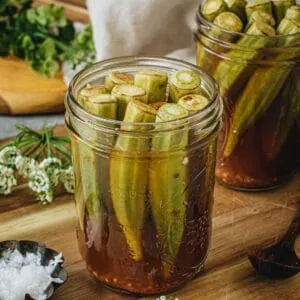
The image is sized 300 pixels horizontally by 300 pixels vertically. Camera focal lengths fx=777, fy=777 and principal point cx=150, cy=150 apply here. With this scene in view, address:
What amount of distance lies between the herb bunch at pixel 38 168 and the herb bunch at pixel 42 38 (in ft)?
0.97

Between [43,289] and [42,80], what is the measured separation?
59 cm

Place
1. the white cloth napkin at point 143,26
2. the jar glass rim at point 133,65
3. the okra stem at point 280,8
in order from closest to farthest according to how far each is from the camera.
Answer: the jar glass rim at point 133,65 < the okra stem at point 280,8 < the white cloth napkin at point 143,26

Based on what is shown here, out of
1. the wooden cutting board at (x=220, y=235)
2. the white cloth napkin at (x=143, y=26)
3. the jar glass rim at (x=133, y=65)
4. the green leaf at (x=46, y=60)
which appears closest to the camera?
the jar glass rim at (x=133, y=65)

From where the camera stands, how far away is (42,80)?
1.36 m

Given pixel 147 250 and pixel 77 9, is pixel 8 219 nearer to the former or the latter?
pixel 147 250

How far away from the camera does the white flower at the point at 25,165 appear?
3.40 feet

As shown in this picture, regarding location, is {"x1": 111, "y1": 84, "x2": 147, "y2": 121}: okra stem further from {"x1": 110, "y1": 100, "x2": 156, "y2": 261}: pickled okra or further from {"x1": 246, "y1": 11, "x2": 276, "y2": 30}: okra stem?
{"x1": 246, "y1": 11, "x2": 276, "y2": 30}: okra stem

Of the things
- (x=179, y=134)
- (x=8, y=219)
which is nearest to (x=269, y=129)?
(x=179, y=134)

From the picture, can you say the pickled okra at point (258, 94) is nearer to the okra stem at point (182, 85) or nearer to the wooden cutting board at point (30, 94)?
the okra stem at point (182, 85)

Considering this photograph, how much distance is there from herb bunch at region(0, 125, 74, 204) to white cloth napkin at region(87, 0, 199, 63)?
260mm

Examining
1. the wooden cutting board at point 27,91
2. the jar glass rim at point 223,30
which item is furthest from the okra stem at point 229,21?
the wooden cutting board at point 27,91

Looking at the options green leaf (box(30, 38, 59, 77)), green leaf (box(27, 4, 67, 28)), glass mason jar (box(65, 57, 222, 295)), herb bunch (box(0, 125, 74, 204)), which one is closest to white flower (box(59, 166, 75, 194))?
herb bunch (box(0, 125, 74, 204))

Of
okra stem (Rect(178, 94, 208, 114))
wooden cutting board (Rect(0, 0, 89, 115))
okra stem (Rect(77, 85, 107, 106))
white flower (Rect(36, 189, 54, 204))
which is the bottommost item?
wooden cutting board (Rect(0, 0, 89, 115))

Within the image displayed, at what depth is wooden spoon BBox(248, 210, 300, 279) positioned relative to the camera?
0.90m
